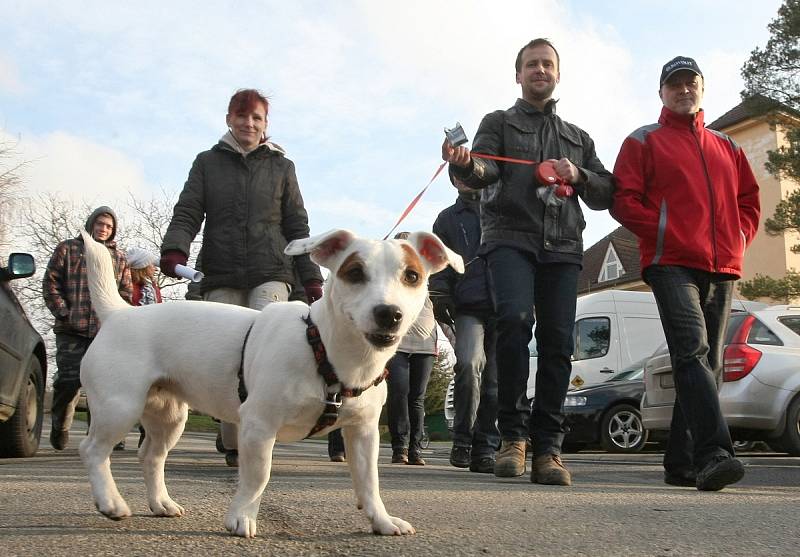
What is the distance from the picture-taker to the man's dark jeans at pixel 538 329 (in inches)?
214

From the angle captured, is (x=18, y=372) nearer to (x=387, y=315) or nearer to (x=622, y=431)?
(x=387, y=315)

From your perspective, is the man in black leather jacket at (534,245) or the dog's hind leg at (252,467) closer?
the dog's hind leg at (252,467)

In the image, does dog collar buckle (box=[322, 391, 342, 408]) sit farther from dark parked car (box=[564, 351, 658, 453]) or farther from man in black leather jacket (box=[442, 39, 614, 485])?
dark parked car (box=[564, 351, 658, 453])

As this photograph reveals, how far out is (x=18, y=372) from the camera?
735 cm

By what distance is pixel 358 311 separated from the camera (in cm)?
316

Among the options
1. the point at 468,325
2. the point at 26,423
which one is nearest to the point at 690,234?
the point at 468,325

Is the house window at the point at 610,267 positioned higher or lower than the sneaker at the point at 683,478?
higher

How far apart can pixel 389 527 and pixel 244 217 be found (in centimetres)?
284

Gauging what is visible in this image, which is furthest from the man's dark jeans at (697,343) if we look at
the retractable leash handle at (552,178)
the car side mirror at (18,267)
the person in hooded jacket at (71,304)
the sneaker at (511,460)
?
the person in hooded jacket at (71,304)

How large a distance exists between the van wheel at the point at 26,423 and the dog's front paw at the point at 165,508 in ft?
14.5

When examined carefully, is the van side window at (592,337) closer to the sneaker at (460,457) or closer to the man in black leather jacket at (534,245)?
the sneaker at (460,457)

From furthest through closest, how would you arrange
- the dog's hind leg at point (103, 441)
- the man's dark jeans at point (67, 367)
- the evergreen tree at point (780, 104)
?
1. the evergreen tree at point (780, 104)
2. the man's dark jeans at point (67, 367)
3. the dog's hind leg at point (103, 441)

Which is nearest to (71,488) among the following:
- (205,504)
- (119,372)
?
(205,504)

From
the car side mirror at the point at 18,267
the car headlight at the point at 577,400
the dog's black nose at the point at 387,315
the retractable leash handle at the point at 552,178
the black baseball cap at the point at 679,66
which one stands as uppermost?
the black baseball cap at the point at 679,66
